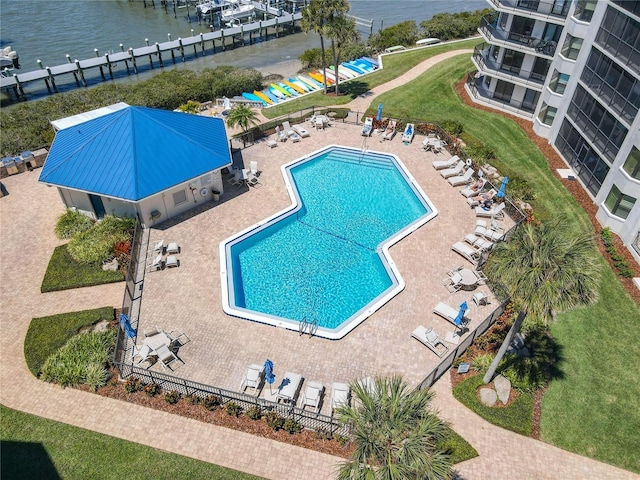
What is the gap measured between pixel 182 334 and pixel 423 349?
1119 centimetres

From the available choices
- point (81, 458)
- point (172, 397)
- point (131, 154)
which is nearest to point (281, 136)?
point (131, 154)

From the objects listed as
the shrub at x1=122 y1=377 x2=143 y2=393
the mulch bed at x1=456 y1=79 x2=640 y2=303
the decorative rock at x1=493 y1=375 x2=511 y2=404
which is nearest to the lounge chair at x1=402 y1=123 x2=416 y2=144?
the mulch bed at x1=456 y1=79 x2=640 y2=303

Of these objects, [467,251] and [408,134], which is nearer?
[467,251]

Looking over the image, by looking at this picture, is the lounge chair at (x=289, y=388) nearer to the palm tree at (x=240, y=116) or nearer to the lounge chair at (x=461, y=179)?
the lounge chair at (x=461, y=179)

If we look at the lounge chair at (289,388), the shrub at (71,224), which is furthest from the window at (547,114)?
the shrub at (71,224)

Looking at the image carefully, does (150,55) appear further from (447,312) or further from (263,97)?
Result: (447,312)

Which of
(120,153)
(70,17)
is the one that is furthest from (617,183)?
(70,17)

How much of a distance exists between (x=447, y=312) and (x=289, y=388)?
8.62 metres

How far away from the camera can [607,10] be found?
1172 inches

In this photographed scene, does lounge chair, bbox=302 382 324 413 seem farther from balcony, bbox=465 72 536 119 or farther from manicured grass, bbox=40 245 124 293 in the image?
balcony, bbox=465 72 536 119

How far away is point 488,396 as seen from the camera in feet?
64.1

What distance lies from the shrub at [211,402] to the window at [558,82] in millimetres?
33226

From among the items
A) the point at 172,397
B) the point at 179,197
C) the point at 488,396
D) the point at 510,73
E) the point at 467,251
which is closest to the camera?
the point at 172,397

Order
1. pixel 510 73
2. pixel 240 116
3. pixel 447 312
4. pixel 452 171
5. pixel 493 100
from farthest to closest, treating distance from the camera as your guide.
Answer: pixel 493 100, pixel 510 73, pixel 240 116, pixel 452 171, pixel 447 312
